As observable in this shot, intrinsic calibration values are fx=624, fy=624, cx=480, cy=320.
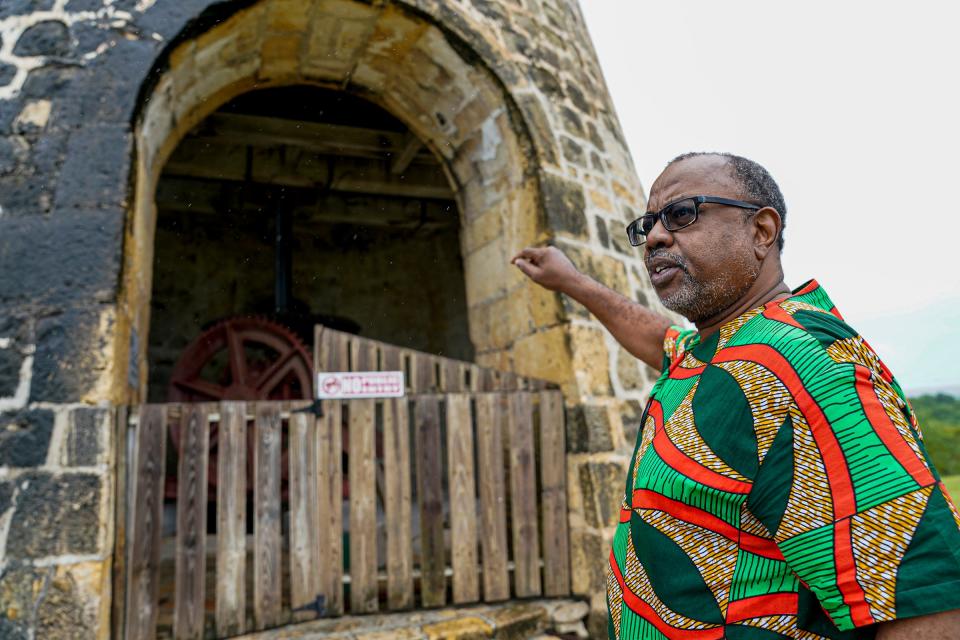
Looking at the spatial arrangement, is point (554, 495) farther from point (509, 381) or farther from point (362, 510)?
point (362, 510)

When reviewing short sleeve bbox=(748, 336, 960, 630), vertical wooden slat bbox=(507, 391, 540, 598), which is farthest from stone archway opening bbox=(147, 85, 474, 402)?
short sleeve bbox=(748, 336, 960, 630)

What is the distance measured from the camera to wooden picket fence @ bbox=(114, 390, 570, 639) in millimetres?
2406

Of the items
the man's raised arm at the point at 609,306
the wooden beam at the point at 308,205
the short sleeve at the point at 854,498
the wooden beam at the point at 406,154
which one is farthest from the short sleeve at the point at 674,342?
the wooden beam at the point at 308,205

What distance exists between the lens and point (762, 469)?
893mm

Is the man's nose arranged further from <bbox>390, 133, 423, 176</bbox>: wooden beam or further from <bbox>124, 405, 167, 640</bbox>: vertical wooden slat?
<bbox>390, 133, 423, 176</bbox>: wooden beam

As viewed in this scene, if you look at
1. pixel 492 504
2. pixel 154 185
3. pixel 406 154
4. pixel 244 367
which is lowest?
pixel 492 504

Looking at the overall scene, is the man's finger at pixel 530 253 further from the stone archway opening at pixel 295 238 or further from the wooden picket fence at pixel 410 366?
the stone archway opening at pixel 295 238

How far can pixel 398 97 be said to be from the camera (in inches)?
147

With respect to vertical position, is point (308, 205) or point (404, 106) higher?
point (308, 205)

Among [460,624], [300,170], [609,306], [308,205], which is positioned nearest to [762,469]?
[609,306]

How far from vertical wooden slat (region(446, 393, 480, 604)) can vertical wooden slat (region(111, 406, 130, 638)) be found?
4.27 feet

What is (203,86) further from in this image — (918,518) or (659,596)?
(918,518)

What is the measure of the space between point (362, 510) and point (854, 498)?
7.44 feet

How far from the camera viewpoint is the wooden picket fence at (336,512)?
7.89 ft
